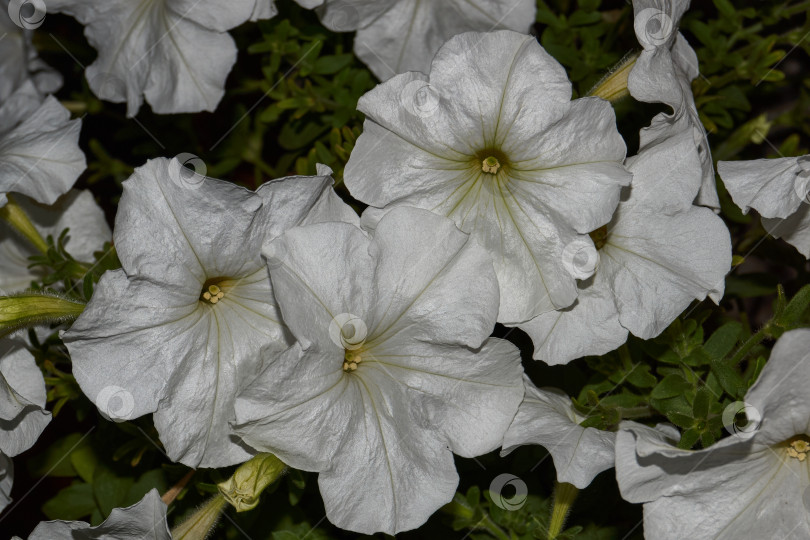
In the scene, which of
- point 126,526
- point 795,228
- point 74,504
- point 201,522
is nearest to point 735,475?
point 795,228

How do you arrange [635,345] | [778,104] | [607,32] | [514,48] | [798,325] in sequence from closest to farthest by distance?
[514,48]
[798,325]
[635,345]
[607,32]
[778,104]

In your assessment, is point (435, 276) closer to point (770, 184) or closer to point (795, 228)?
point (770, 184)

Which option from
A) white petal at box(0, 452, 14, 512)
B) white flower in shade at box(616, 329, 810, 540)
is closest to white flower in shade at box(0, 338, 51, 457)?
white petal at box(0, 452, 14, 512)

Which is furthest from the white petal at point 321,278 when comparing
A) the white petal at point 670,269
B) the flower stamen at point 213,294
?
the white petal at point 670,269

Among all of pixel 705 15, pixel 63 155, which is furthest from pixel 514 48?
pixel 705 15

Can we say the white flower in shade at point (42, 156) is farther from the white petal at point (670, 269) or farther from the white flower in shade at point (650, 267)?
the white petal at point (670, 269)

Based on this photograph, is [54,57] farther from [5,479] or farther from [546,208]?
[546,208]
